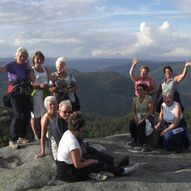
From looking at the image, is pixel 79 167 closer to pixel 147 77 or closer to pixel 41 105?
pixel 41 105

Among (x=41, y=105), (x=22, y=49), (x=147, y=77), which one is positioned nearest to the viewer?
(x=22, y=49)

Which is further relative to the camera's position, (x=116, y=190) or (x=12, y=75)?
(x=12, y=75)

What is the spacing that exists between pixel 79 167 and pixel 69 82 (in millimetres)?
3915

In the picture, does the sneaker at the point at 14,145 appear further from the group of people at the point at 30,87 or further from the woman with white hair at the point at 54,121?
the woman with white hair at the point at 54,121

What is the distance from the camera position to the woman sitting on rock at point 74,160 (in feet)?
28.5

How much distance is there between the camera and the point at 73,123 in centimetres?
870

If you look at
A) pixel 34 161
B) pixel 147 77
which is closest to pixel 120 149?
pixel 147 77

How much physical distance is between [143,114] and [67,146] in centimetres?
470

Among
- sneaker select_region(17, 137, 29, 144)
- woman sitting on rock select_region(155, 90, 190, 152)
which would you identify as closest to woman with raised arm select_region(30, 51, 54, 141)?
sneaker select_region(17, 137, 29, 144)

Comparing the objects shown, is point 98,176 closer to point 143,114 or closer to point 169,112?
point 143,114

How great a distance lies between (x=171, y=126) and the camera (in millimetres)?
12852

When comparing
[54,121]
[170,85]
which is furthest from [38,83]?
[170,85]

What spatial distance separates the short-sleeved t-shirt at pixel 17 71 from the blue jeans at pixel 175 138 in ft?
15.6

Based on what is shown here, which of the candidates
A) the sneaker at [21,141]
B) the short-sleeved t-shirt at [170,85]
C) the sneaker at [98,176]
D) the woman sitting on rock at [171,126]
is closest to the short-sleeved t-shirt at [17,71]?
the sneaker at [21,141]
